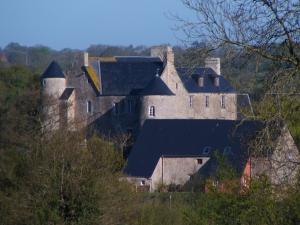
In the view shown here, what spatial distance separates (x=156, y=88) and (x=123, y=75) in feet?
12.5

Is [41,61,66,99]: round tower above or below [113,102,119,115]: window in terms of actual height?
above

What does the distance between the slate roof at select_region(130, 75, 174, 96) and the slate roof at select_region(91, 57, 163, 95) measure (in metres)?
1.75

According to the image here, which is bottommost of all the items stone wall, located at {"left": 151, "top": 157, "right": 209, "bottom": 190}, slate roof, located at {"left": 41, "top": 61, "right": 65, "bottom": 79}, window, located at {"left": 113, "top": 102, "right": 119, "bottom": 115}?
stone wall, located at {"left": 151, "top": 157, "right": 209, "bottom": 190}

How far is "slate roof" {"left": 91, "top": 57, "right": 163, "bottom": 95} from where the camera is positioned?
67062 mm

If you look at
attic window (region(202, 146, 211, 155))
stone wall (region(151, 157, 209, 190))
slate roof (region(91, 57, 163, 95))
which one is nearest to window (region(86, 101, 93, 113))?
slate roof (region(91, 57, 163, 95))

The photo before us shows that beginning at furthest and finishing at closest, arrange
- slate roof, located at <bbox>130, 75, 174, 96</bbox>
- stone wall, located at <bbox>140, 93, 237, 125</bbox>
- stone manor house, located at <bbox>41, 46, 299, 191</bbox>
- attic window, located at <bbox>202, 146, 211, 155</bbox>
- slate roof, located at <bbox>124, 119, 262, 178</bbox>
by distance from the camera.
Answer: slate roof, located at <bbox>130, 75, 174, 96</bbox> → stone manor house, located at <bbox>41, 46, 299, 191</bbox> → stone wall, located at <bbox>140, 93, 237, 125</bbox> → attic window, located at <bbox>202, 146, 211, 155</bbox> → slate roof, located at <bbox>124, 119, 262, 178</bbox>

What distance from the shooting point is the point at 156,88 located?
6444cm

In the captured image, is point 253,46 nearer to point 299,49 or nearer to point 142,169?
point 299,49

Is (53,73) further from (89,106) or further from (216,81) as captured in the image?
(216,81)

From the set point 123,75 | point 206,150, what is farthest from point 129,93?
point 206,150

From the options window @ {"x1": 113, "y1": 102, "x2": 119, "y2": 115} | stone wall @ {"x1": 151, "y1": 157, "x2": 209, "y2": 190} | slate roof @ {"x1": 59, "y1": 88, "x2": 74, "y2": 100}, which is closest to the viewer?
stone wall @ {"x1": 151, "y1": 157, "x2": 209, "y2": 190}

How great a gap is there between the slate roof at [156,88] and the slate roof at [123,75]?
1.75 m

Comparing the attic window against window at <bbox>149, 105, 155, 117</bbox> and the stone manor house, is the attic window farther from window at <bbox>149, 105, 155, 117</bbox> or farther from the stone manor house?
window at <bbox>149, 105, 155, 117</bbox>

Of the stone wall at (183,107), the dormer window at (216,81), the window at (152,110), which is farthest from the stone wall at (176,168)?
the dormer window at (216,81)
